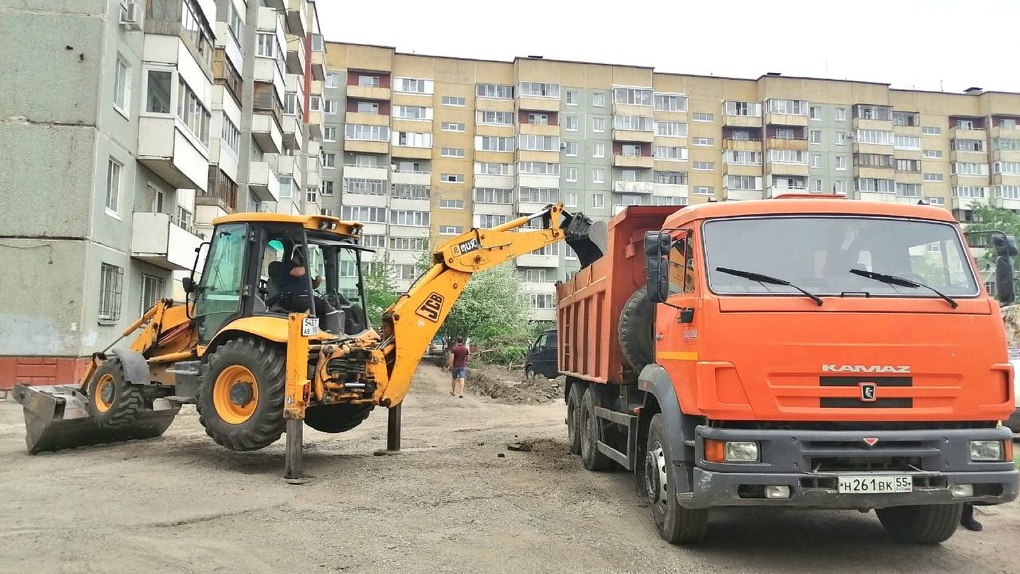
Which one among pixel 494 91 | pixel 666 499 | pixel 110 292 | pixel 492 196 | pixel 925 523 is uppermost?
pixel 494 91

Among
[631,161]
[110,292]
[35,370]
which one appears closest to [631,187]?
[631,161]

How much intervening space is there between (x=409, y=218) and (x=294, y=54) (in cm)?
2130

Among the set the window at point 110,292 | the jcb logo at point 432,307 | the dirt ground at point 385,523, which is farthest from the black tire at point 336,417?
the window at point 110,292

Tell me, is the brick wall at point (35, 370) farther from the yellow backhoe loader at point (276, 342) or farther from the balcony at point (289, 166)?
the balcony at point (289, 166)

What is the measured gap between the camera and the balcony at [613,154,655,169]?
62.1 meters

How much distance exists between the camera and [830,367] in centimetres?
521

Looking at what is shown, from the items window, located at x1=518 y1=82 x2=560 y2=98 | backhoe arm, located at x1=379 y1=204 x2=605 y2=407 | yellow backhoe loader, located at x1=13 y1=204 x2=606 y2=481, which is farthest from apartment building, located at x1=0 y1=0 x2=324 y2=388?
window, located at x1=518 y1=82 x2=560 y2=98

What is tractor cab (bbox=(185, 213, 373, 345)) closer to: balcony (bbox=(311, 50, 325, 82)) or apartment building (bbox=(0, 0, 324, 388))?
apartment building (bbox=(0, 0, 324, 388))

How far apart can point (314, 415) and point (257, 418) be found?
1689mm

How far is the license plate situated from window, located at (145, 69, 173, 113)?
20588 mm

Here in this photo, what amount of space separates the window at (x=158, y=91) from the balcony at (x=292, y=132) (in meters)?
18.6

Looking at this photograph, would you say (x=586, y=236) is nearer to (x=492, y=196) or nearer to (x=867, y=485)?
(x=867, y=485)

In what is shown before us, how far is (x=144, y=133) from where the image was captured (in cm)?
2016

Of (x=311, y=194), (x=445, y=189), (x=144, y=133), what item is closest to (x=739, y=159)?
(x=445, y=189)
